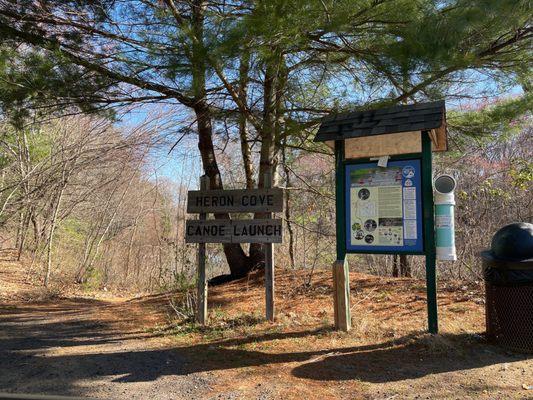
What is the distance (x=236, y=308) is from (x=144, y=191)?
10.4 m

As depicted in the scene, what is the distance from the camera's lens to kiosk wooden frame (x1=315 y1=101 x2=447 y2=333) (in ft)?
16.0

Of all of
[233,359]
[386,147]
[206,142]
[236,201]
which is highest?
[206,142]

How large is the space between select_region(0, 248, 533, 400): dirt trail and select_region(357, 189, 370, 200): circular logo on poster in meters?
1.58

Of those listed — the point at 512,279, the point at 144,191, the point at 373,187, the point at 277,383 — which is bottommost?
the point at 277,383

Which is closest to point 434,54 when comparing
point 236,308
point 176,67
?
point 176,67

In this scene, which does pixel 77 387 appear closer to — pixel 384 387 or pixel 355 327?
pixel 384 387

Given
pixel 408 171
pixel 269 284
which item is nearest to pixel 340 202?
pixel 408 171

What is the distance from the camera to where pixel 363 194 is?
5.25 metres

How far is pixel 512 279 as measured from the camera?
14.7 feet

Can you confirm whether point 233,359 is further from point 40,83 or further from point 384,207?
point 40,83

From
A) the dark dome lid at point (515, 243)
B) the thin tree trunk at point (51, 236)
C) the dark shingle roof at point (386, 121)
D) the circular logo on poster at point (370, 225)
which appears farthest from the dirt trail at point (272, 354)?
the thin tree trunk at point (51, 236)

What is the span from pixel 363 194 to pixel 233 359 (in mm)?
2347

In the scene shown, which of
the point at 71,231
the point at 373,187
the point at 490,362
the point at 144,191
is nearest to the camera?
the point at 490,362

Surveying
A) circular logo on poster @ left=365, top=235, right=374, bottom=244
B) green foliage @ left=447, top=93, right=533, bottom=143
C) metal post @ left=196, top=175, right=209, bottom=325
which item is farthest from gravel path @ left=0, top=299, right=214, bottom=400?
green foliage @ left=447, top=93, right=533, bottom=143
